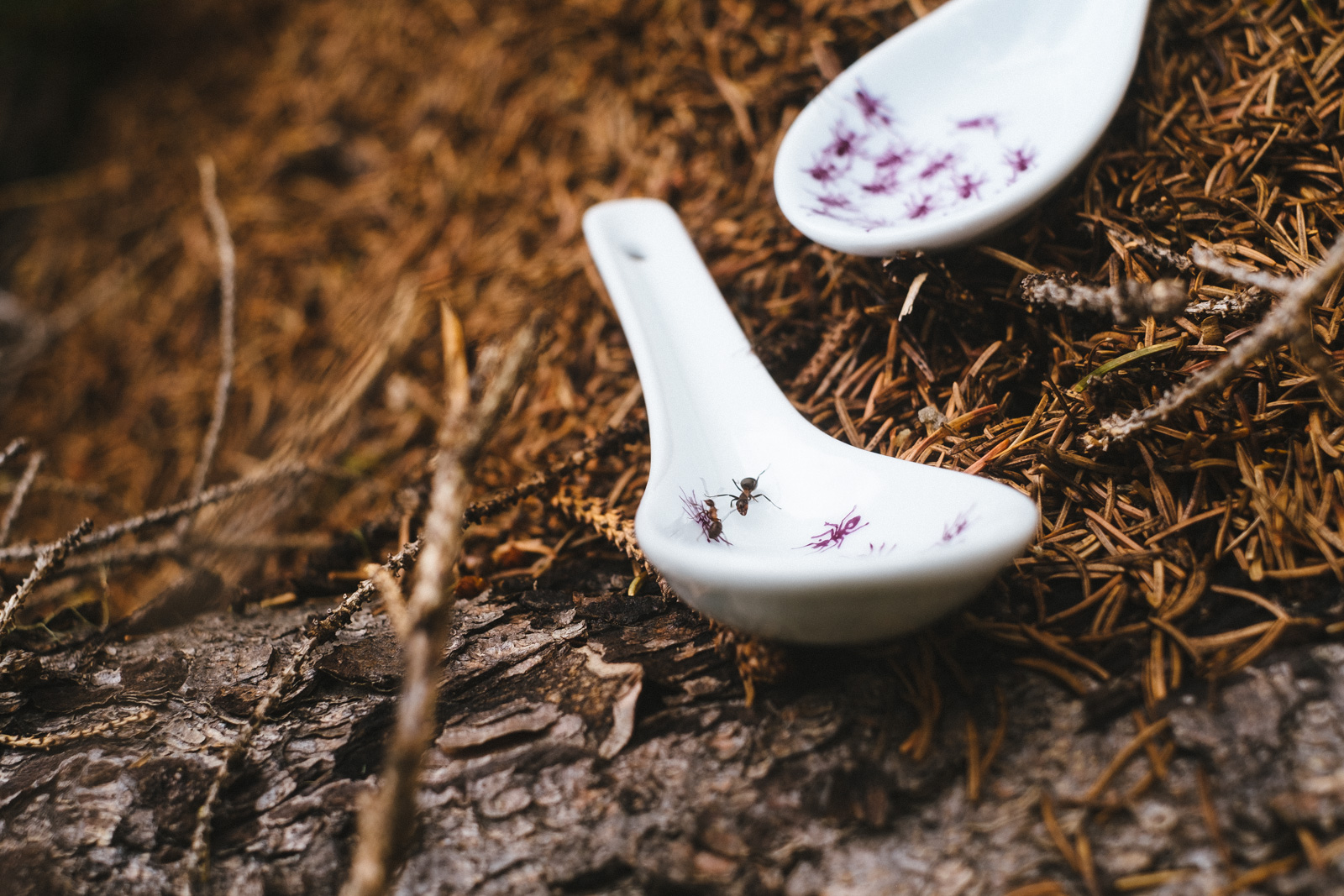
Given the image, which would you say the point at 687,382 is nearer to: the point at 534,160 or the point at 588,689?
the point at 588,689

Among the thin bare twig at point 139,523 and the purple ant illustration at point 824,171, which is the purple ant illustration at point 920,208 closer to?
the purple ant illustration at point 824,171

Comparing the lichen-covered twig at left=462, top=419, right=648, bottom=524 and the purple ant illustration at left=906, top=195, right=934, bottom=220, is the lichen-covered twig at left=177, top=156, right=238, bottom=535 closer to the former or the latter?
the lichen-covered twig at left=462, top=419, right=648, bottom=524

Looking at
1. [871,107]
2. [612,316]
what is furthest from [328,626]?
[871,107]

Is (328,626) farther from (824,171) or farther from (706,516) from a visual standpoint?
(824,171)

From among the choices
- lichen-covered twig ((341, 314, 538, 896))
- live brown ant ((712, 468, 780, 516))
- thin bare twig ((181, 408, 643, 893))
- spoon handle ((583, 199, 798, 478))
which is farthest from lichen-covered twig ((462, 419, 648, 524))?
lichen-covered twig ((341, 314, 538, 896))

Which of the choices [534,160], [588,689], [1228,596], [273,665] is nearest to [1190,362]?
[1228,596]
